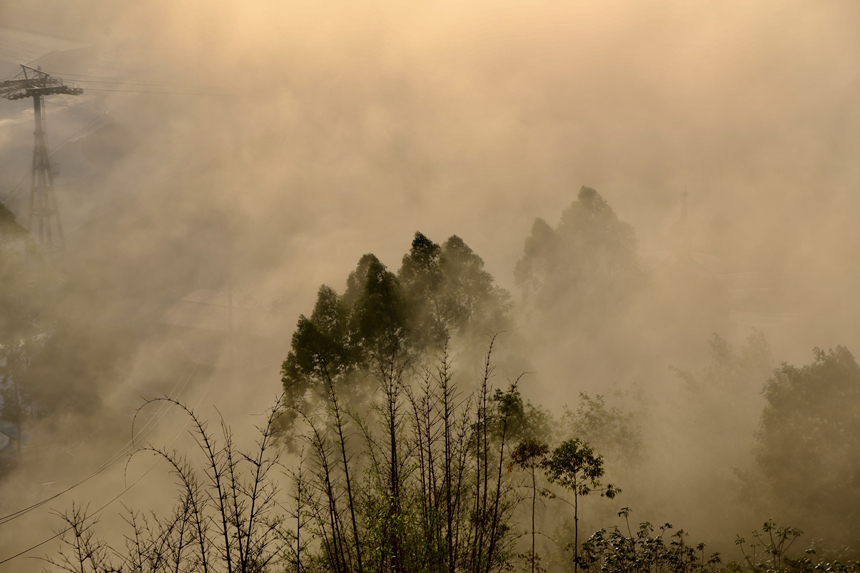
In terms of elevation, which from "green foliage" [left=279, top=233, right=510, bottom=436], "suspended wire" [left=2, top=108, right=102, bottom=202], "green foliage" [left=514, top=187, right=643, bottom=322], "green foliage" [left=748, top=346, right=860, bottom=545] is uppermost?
"suspended wire" [left=2, top=108, right=102, bottom=202]

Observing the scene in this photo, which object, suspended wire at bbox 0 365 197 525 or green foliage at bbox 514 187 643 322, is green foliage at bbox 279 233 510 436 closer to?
suspended wire at bbox 0 365 197 525

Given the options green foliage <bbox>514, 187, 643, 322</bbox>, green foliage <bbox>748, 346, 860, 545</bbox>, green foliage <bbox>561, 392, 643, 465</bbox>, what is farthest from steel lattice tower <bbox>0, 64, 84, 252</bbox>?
green foliage <bbox>748, 346, 860, 545</bbox>

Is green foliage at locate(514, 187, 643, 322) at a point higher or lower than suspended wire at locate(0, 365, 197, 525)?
higher

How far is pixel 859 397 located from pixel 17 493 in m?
47.6

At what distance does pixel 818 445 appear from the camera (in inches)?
854

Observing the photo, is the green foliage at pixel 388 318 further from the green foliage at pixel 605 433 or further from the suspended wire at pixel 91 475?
the suspended wire at pixel 91 475

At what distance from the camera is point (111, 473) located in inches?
1241

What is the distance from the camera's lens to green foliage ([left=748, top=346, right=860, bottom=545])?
2117 centimetres

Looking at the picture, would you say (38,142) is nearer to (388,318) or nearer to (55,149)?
(55,149)

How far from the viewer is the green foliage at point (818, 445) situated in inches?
834

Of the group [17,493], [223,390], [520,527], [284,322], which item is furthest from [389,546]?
[284,322]

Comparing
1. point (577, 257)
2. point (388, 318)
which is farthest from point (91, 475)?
point (577, 257)

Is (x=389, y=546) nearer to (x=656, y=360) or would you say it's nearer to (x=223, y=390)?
(x=656, y=360)

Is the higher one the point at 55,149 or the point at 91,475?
the point at 55,149
